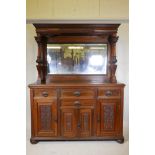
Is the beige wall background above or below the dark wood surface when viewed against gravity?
above

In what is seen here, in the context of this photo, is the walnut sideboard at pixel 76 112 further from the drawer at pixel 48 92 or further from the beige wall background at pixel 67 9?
the beige wall background at pixel 67 9

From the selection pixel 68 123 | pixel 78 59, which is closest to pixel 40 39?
pixel 78 59

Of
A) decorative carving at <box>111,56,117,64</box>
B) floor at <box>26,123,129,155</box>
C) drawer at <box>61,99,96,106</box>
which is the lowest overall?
floor at <box>26,123,129,155</box>

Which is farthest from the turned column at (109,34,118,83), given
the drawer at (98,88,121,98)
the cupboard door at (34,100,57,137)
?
the cupboard door at (34,100,57,137)

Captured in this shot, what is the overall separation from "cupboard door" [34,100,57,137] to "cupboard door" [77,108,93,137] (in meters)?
0.43

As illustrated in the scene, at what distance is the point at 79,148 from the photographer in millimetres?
3162

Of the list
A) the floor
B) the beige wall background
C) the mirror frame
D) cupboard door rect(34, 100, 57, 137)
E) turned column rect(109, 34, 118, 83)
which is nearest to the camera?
the floor

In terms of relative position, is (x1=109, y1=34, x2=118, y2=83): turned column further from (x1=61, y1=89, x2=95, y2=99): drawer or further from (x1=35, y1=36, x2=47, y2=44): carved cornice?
(x1=35, y1=36, x2=47, y2=44): carved cornice

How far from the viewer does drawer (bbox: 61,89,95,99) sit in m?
3.40
